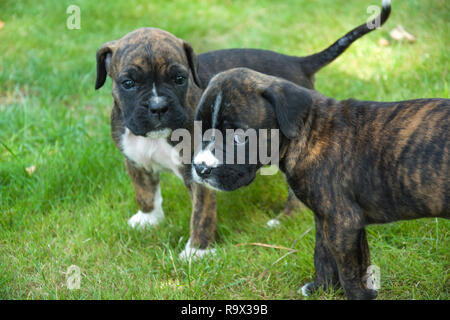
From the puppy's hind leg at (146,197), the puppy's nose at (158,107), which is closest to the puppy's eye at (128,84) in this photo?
the puppy's nose at (158,107)

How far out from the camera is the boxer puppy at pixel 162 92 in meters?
4.14

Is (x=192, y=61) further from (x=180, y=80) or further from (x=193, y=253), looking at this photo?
(x=193, y=253)

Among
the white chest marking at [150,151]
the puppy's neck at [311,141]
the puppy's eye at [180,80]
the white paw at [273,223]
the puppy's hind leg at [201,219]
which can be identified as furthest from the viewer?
the white paw at [273,223]

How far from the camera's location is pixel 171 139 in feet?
14.6

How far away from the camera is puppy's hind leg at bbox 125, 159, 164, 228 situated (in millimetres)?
4988

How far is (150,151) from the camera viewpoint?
457 cm

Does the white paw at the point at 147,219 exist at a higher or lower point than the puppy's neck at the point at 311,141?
lower

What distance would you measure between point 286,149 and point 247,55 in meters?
1.67

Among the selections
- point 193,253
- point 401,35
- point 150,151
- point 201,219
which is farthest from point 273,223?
point 401,35

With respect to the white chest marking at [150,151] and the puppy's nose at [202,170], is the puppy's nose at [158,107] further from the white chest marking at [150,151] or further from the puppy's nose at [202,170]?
the puppy's nose at [202,170]

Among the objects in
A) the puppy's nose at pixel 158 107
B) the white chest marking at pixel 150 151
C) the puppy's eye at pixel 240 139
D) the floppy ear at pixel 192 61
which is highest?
the floppy ear at pixel 192 61
